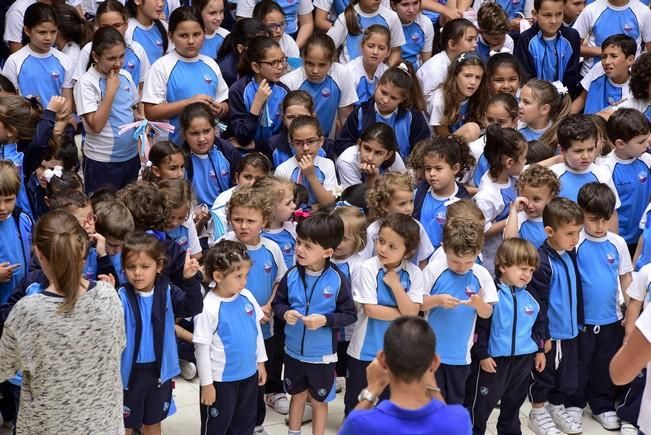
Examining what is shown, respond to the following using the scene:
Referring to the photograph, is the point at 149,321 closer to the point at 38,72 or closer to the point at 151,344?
the point at 151,344

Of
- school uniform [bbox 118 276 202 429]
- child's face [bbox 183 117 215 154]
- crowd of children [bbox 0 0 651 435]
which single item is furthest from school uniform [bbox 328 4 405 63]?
school uniform [bbox 118 276 202 429]

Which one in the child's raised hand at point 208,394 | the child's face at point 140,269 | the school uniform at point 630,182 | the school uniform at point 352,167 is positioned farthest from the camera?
the school uniform at point 352,167

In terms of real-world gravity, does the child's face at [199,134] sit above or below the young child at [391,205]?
above

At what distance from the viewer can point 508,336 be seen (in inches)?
199

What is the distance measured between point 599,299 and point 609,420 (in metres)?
0.67

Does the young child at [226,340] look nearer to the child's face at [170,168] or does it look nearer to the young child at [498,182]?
the child's face at [170,168]

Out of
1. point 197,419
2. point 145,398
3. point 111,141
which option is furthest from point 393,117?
point 145,398

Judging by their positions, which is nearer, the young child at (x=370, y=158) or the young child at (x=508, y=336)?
the young child at (x=508, y=336)

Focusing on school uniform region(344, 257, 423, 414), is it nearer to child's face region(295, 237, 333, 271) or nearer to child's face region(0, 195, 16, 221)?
child's face region(295, 237, 333, 271)

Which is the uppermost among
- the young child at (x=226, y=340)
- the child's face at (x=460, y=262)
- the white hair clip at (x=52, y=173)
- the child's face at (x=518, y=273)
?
the white hair clip at (x=52, y=173)

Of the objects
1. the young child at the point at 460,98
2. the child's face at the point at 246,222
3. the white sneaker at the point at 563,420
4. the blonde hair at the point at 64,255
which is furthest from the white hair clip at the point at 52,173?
the white sneaker at the point at 563,420

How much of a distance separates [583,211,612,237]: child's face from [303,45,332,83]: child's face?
85.5 inches

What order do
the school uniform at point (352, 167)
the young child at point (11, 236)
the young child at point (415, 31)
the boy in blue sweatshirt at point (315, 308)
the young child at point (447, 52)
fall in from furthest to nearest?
the young child at point (415, 31), the young child at point (447, 52), the school uniform at point (352, 167), the boy in blue sweatshirt at point (315, 308), the young child at point (11, 236)

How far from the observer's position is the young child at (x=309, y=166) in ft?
20.0
